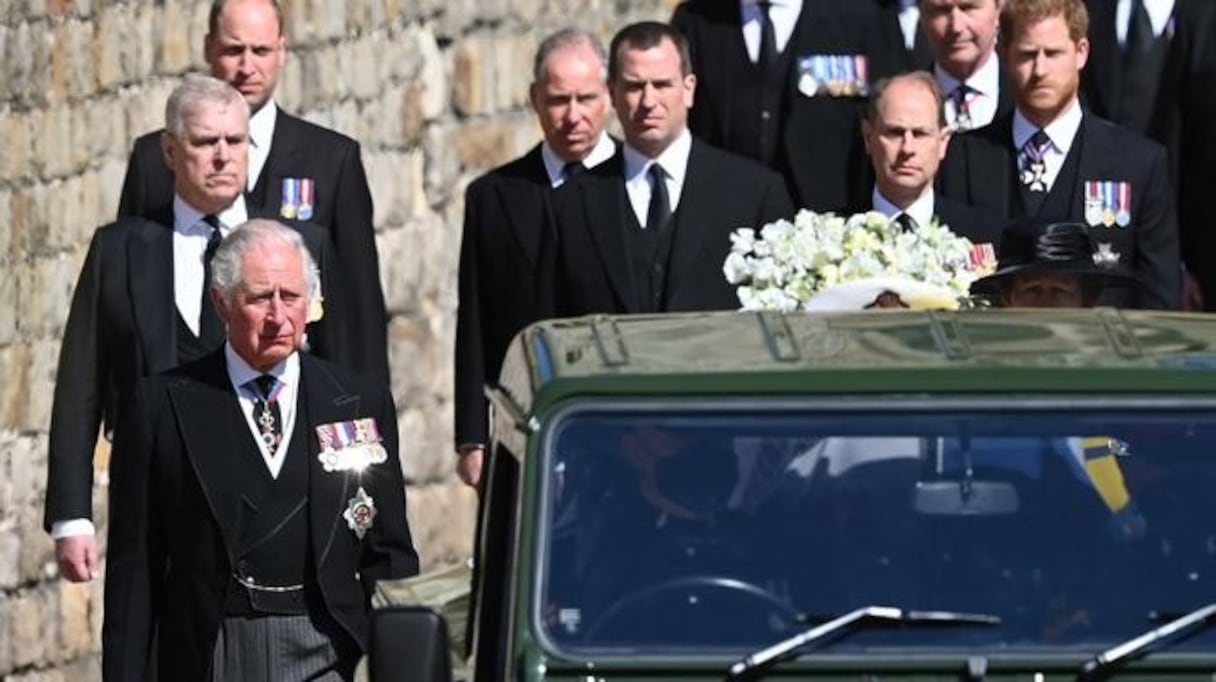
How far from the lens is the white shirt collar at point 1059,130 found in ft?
41.8

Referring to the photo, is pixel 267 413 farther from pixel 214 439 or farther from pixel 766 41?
pixel 766 41

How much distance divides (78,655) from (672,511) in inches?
324

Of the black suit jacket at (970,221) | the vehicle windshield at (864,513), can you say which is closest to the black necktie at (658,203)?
the black suit jacket at (970,221)

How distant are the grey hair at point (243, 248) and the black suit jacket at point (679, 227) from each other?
5.53 ft

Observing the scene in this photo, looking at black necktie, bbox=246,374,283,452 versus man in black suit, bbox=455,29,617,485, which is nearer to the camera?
black necktie, bbox=246,374,283,452

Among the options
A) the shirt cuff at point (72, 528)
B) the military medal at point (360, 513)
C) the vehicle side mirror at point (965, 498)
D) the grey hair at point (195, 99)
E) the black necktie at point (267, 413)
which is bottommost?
the shirt cuff at point (72, 528)

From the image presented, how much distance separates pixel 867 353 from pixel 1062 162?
5029 mm

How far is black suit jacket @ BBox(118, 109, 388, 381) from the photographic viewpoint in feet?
41.2

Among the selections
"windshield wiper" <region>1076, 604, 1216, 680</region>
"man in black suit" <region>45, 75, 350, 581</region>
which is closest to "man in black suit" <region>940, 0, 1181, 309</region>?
"man in black suit" <region>45, 75, 350, 581</region>

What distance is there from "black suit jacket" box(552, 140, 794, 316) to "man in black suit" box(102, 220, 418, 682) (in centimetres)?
175

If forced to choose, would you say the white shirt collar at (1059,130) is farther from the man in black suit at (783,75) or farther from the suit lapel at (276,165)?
the suit lapel at (276,165)

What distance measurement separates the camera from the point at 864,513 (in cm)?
763

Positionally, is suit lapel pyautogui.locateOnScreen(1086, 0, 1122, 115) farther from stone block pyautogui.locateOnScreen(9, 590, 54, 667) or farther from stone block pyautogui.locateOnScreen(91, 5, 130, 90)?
stone block pyautogui.locateOnScreen(9, 590, 54, 667)

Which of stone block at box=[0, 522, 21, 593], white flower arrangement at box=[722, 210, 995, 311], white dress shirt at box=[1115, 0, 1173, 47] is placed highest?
white dress shirt at box=[1115, 0, 1173, 47]
